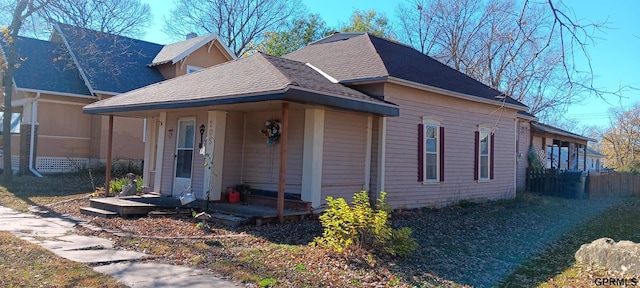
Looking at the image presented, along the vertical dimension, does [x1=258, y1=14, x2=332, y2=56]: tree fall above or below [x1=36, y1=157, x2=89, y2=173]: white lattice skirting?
above

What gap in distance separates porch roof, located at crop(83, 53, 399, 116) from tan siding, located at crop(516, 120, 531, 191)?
9234 millimetres

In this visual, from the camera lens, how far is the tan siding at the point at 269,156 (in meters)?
10.8

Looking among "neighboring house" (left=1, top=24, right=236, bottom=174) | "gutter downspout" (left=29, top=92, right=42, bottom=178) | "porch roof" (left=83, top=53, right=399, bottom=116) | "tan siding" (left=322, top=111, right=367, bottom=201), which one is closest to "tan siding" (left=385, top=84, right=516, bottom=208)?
"tan siding" (left=322, top=111, right=367, bottom=201)

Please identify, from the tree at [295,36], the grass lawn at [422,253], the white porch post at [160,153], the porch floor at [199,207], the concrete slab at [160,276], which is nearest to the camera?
the concrete slab at [160,276]

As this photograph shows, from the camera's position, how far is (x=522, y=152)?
18391 millimetres

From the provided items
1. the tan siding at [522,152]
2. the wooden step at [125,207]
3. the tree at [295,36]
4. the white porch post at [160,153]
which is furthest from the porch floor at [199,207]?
the tree at [295,36]

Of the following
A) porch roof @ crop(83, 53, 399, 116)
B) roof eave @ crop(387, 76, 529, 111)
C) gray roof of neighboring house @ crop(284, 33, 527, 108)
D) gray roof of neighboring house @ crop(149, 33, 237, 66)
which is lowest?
porch roof @ crop(83, 53, 399, 116)

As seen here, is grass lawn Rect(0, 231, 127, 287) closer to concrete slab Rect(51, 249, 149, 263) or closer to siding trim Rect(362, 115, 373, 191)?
concrete slab Rect(51, 249, 149, 263)

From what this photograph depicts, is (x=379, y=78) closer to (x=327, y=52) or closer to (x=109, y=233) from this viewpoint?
(x=327, y=52)

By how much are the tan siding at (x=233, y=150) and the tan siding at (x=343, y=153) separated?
2313 millimetres

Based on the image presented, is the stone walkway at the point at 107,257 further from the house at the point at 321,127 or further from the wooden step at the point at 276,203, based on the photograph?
the wooden step at the point at 276,203

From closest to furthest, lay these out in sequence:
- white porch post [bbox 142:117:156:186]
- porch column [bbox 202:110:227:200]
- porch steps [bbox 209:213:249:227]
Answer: porch steps [bbox 209:213:249:227] < porch column [bbox 202:110:227:200] < white porch post [bbox 142:117:156:186]

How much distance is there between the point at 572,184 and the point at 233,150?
40.8 feet

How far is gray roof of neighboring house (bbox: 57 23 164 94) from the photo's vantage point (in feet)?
60.5
